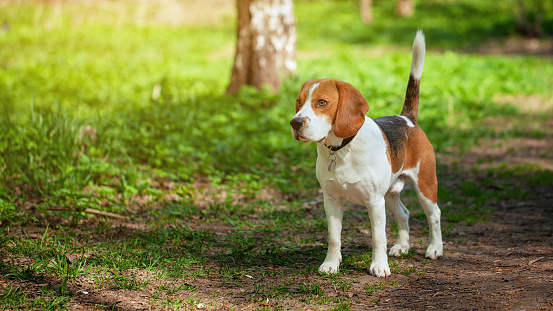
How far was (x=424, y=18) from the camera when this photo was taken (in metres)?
23.9

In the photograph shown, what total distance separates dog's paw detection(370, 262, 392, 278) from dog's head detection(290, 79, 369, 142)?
103cm

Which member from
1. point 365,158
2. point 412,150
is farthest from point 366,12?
point 365,158

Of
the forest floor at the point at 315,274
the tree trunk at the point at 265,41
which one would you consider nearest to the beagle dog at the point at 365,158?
the forest floor at the point at 315,274

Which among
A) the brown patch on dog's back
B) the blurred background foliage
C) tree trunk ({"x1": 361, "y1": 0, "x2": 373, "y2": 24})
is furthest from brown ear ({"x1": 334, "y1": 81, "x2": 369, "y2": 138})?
tree trunk ({"x1": 361, "y1": 0, "x2": 373, "y2": 24})

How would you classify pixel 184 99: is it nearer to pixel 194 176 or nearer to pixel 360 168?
pixel 194 176

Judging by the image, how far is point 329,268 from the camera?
148 inches

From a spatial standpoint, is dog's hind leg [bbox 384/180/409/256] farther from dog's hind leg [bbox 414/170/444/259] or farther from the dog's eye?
the dog's eye

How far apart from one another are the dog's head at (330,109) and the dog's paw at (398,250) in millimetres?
1311

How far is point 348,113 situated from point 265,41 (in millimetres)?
5842

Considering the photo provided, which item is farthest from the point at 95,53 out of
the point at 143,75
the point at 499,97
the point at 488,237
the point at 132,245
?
the point at 488,237

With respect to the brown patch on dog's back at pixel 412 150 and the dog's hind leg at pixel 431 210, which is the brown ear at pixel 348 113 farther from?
the dog's hind leg at pixel 431 210

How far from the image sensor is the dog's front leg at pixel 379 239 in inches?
144

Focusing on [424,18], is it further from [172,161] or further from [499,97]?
[172,161]

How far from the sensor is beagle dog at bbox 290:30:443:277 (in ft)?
11.1
